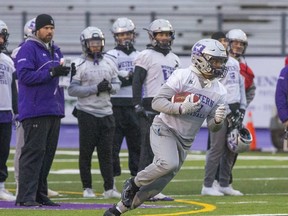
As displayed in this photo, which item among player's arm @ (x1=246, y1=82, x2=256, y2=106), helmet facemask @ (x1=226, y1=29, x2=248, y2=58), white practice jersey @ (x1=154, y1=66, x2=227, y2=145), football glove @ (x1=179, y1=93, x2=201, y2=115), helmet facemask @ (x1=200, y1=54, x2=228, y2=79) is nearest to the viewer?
football glove @ (x1=179, y1=93, x2=201, y2=115)

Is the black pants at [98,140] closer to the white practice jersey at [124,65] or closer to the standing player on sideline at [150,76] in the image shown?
the standing player on sideline at [150,76]

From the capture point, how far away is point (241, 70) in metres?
15.6

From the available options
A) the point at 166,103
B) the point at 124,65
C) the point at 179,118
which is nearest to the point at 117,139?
the point at 124,65

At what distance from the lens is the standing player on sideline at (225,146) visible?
48.0 ft

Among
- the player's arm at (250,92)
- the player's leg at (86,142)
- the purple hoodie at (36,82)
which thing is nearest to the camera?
the purple hoodie at (36,82)

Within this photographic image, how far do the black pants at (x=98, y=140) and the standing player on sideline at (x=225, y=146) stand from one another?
4.37 ft

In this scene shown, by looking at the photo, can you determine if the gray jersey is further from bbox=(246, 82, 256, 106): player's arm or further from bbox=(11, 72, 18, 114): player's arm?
bbox=(246, 82, 256, 106): player's arm

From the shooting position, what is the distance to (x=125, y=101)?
608 inches

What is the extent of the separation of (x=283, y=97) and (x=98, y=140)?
8.13 ft

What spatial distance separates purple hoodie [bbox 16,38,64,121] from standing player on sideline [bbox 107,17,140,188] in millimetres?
2434

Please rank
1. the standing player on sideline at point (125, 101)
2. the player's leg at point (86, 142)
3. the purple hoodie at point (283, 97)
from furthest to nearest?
the standing player on sideline at point (125, 101), the purple hoodie at point (283, 97), the player's leg at point (86, 142)

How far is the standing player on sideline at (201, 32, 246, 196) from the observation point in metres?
14.6

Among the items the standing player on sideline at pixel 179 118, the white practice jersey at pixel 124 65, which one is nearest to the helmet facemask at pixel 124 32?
the white practice jersey at pixel 124 65

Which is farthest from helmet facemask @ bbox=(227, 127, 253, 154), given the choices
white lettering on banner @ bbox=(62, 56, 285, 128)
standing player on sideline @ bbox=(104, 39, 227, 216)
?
white lettering on banner @ bbox=(62, 56, 285, 128)
